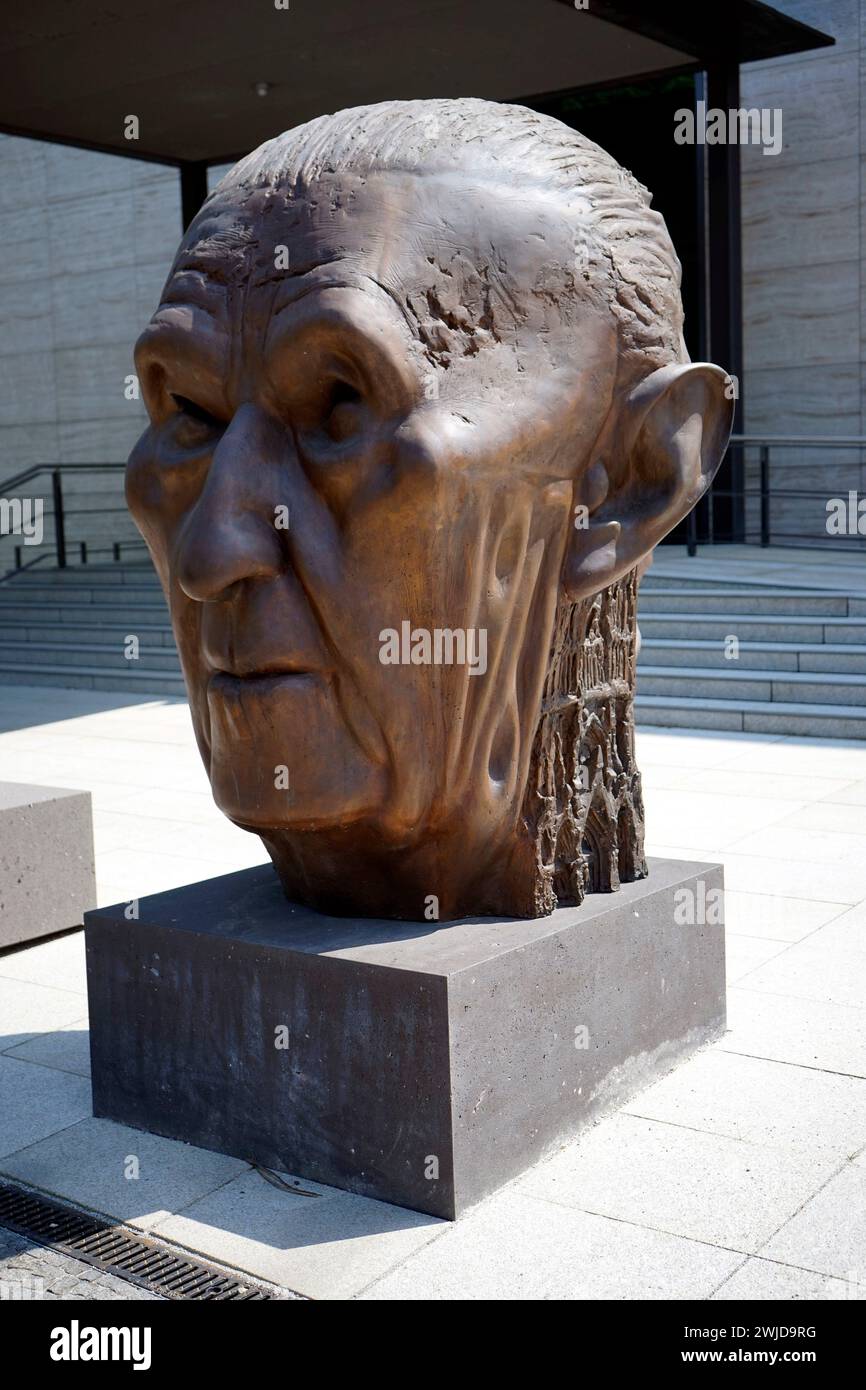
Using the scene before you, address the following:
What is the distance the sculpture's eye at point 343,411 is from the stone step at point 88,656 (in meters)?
9.55

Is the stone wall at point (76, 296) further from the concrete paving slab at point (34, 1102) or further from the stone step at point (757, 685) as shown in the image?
the concrete paving slab at point (34, 1102)

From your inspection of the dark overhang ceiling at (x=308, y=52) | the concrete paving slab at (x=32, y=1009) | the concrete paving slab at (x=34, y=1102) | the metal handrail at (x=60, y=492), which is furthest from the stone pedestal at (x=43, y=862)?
the metal handrail at (x=60, y=492)

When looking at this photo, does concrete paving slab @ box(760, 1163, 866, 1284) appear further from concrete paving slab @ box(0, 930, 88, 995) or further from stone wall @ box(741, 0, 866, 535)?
stone wall @ box(741, 0, 866, 535)

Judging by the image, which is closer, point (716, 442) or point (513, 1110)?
point (513, 1110)

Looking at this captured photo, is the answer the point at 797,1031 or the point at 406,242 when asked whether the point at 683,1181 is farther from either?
the point at 406,242

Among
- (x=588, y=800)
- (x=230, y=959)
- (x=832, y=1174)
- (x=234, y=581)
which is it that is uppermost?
(x=234, y=581)

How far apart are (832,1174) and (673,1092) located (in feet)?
1.86

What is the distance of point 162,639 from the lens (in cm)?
1337

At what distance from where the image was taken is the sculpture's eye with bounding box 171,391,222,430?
11.5ft

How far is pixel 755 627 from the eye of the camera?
35.3 feet

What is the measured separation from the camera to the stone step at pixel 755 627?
1036 cm

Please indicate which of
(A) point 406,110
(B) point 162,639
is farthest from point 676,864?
(B) point 162,639

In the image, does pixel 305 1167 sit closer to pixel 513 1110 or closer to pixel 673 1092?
pixel 513 1110

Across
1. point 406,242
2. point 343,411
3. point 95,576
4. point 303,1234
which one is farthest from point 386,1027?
point 95,576
